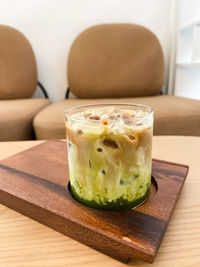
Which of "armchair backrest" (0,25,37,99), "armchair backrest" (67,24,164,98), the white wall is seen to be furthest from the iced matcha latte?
the white wall

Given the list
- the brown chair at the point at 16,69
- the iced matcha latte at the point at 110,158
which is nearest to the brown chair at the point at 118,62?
the brown chair at the point at 16,69

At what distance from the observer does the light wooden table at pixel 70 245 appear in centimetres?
26

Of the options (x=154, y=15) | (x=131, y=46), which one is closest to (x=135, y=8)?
(x=154, y=15)

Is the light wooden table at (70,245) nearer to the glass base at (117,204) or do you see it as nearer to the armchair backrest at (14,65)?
the glass base at (117,204)

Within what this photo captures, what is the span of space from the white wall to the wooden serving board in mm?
1538

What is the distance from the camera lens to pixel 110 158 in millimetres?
287

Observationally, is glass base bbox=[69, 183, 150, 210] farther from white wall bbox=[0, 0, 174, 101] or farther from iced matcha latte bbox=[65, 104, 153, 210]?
white wall bbox=[0, 0, 174, 101]

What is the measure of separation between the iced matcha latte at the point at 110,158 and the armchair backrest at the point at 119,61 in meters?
1.23

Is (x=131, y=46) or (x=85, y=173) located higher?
(x=131, y=46)

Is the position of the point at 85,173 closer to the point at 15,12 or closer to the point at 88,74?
the point at 88,74

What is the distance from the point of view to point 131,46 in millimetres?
1495

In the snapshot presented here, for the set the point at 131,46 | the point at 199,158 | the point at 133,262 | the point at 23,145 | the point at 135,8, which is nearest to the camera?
the point at 133,262

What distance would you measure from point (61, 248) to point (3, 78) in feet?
4.99

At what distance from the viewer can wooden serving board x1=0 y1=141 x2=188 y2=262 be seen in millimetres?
255
